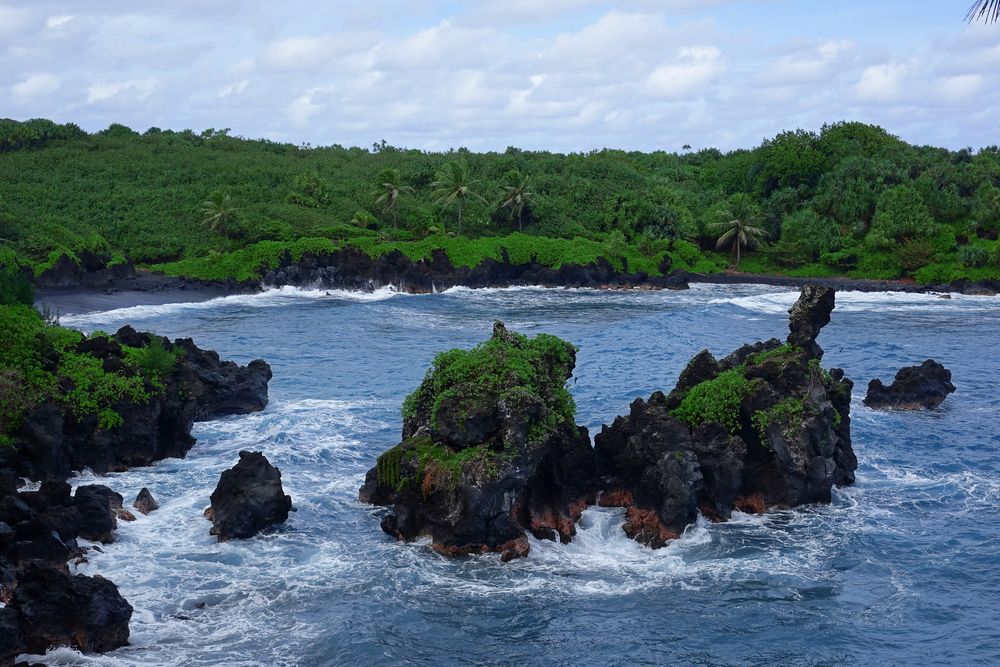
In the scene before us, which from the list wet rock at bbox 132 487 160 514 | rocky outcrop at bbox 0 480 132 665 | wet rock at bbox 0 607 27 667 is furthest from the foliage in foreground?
wet rock at bbox 0 607 27 667

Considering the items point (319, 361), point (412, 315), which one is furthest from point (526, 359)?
point (412, 315)

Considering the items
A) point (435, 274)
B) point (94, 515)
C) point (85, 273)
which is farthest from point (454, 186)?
point (94, 515)

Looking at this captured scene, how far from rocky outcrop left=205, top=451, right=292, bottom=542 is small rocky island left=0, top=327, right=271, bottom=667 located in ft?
9.53

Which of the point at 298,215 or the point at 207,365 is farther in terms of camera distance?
the point at 298,215

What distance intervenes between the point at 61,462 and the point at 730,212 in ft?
249

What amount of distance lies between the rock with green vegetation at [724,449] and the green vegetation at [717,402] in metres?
0.03

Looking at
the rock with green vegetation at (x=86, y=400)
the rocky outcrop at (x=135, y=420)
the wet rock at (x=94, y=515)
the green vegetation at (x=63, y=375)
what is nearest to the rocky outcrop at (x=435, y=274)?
the rocky outcrop at (x=135, y=420)

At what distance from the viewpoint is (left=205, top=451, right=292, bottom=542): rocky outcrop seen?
92.8 ft

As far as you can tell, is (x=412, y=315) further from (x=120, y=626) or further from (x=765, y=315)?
(x=120, y=626)

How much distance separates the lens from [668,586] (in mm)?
25656

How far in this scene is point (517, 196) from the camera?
96.9 m

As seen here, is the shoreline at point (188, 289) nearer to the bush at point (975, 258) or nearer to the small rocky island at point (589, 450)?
the bush at point (975, 258)

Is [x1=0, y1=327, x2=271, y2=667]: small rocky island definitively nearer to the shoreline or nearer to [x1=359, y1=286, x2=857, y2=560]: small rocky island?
[x1=359, y1=286, x2=857, y2=560]: small rocky island

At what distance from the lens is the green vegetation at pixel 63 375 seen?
31656 millimetres
